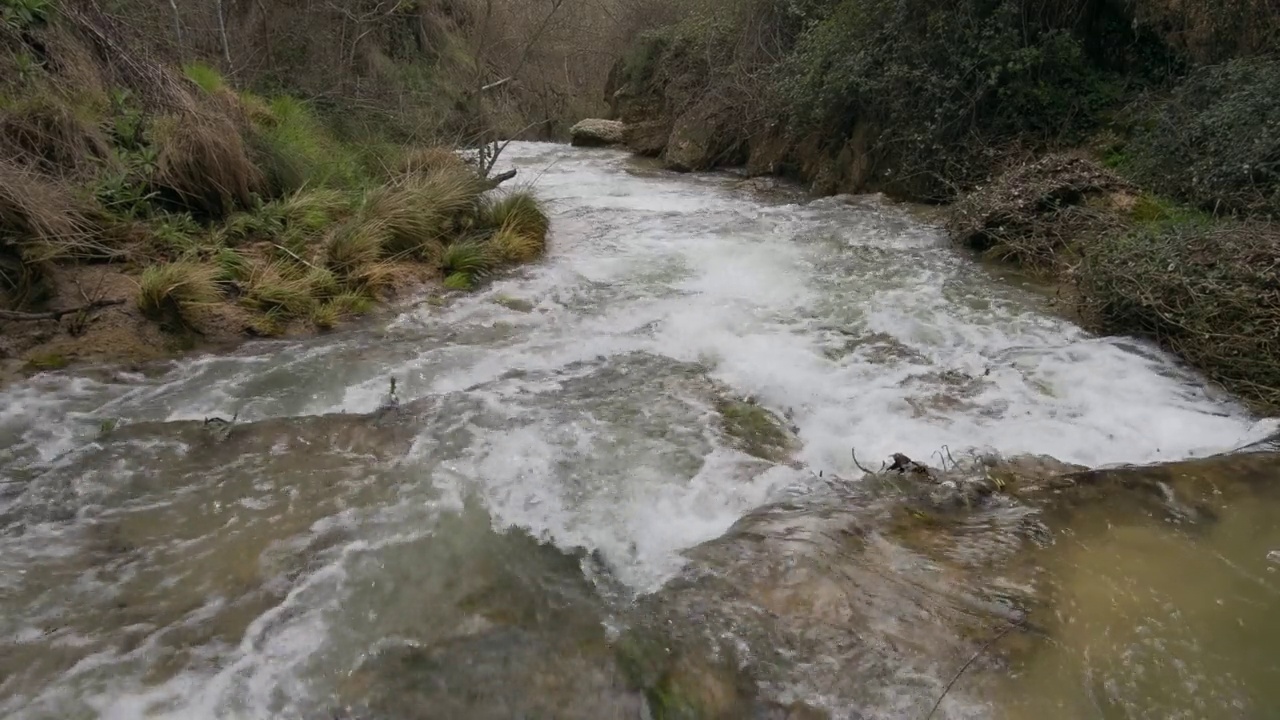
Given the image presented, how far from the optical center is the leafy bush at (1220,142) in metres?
5.79

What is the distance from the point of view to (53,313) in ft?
15.2

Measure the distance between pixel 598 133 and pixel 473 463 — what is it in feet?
51.0

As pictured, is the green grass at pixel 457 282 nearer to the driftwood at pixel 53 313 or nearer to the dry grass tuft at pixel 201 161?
the dry grass tuft at pixel 201 161

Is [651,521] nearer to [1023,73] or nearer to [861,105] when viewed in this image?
[1023,73]

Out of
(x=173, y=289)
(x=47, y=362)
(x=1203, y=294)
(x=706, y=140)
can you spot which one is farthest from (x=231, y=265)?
(x=706, y=140)

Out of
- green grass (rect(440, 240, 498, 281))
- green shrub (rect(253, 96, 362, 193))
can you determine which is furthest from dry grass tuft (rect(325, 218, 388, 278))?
green shrub (rect(253, 96, 362, 193))

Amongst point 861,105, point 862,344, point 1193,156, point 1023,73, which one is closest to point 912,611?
point 862,344

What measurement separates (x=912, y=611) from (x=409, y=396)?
3.05 meters

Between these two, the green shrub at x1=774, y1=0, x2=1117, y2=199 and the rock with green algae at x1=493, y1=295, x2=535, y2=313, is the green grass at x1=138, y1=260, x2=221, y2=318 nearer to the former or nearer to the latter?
the rock with green algae at x1=493, y1=295, x2=535, y2=313

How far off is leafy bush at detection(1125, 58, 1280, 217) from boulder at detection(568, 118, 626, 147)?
12.3m

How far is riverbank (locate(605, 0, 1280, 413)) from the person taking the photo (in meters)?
4.97

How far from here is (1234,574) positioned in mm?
2775

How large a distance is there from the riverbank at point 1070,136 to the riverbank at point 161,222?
5.18 m

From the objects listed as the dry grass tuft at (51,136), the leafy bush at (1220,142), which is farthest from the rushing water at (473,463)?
the dry grass tuft at (51,136)
